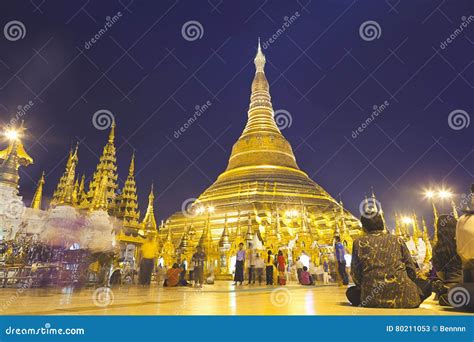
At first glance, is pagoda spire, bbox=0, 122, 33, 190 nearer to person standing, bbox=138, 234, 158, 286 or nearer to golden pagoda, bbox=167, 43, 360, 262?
golden pagoda, bbox=167, 43, 360, 262

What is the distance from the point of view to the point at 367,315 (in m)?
2.85

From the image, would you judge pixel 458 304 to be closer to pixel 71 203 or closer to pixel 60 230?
pixel 60 230

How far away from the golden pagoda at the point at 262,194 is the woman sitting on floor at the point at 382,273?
1271 centimetres

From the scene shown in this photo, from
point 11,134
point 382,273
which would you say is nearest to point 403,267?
point 382,273

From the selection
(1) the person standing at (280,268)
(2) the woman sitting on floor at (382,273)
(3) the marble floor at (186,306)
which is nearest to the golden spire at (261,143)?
(1) the person standing at (280,268)

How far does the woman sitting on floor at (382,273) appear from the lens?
352 cm

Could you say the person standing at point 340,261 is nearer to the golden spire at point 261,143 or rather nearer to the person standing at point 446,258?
the person standing at point 446,258

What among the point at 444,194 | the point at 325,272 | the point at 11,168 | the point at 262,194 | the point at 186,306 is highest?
the point at 11,168

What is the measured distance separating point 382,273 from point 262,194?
18.8 m

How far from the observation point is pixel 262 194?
22.4 metres

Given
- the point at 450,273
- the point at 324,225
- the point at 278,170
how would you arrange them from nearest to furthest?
the point at 450,273 → the point at 324,225 → the point at 278,170

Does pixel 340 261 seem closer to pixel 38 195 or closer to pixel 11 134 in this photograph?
pixel 11 134

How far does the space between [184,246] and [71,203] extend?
6.51 meters

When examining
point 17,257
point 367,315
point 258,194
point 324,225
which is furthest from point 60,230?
point 324,225
